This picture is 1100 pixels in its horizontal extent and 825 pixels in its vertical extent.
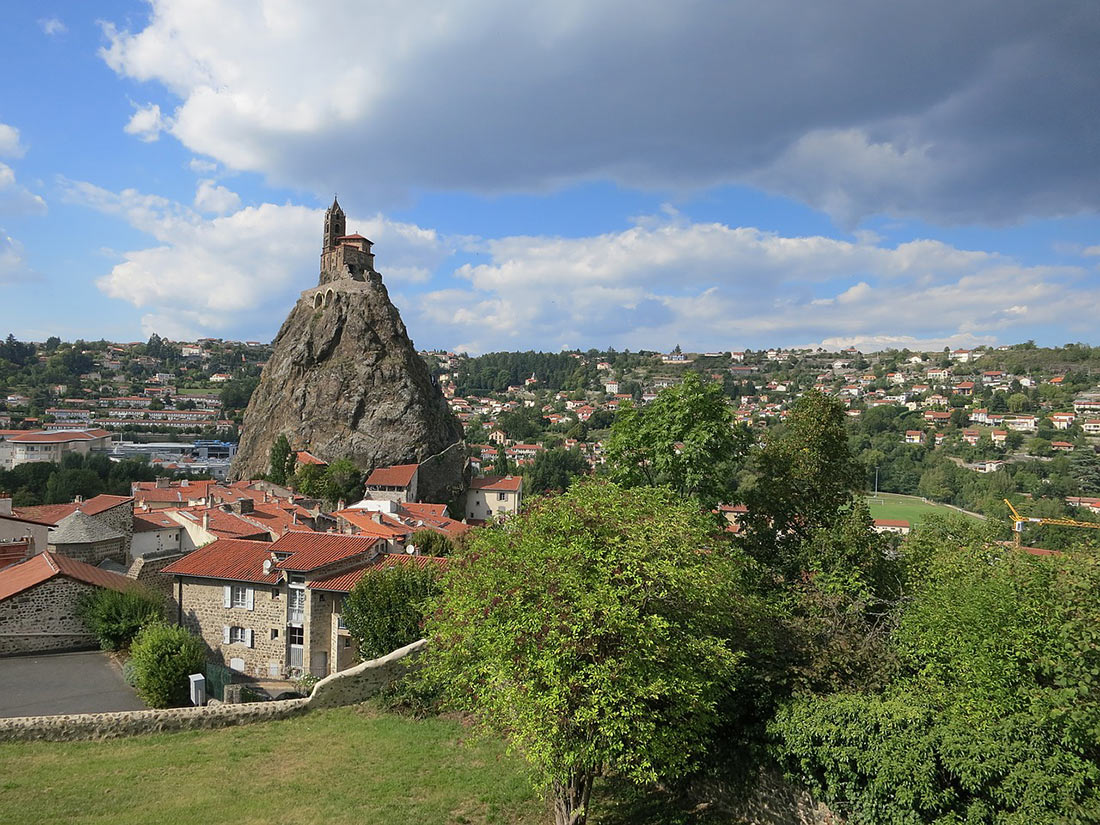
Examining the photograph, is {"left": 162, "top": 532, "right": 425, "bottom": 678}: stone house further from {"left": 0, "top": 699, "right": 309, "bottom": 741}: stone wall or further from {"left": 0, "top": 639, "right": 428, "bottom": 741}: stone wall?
{"left": 0, "top": 699, "right": 309, "bottom": 741}: stone wall

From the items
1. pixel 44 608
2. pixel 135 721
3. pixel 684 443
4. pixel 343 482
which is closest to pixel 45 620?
pixel 44 608

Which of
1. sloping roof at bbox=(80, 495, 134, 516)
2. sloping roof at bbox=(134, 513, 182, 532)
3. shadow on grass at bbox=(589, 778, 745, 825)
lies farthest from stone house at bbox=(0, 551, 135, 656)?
shadow on grass at bbox=(589, 778, 745, 825)

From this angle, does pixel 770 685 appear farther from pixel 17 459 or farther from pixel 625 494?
pixel 17 459

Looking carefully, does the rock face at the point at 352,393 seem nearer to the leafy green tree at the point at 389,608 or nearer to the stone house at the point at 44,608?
the stone house at the point at 44,608

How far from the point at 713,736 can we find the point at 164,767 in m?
11.6

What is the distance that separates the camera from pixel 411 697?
1869 centimetres

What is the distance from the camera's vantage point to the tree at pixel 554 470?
100750 mm

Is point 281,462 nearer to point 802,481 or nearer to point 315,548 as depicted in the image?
point 315,548

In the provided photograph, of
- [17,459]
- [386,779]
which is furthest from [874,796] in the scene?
[17,459]

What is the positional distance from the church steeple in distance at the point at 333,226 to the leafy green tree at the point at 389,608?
81424 mm

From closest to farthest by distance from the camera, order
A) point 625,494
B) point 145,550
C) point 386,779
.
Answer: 1. point 386,779
2. point 625,494
3. point 145,550

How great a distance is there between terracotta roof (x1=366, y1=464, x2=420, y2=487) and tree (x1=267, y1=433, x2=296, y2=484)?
8.90 metres

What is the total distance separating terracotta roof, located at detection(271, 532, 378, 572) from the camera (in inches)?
1001

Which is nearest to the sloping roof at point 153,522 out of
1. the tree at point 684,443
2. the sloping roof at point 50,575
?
the sloping roof at point 50,575
